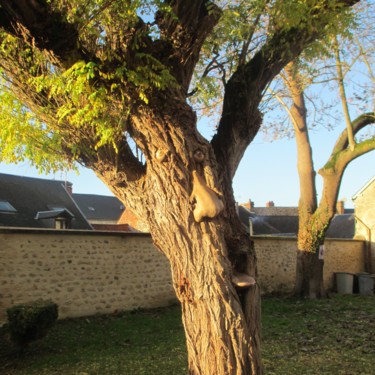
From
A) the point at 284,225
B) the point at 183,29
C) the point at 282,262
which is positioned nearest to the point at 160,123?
the point at 183,29

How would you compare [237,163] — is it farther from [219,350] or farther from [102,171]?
[219,350]

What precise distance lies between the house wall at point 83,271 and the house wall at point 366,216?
40.1 ft

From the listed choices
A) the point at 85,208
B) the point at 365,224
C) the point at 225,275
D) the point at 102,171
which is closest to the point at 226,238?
the point at 225,275

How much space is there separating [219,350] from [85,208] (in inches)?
1293

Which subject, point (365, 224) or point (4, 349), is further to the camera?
point (365, 224)

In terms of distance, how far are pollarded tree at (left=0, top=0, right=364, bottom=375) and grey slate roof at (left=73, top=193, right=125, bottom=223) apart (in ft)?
102

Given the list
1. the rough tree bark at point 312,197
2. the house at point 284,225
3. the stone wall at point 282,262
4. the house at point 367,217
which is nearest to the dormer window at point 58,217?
the stone wall at point 282,262

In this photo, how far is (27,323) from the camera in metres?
6.10

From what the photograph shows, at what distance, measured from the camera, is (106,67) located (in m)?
3.38

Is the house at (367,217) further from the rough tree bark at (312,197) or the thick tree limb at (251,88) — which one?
the thick tree limb at (251,88)

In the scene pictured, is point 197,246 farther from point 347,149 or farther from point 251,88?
point 347,149

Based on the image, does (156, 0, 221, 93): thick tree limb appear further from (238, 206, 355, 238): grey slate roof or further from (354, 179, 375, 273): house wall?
(238, 206, 355, 238): grey slate roof

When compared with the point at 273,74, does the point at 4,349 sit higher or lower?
lower

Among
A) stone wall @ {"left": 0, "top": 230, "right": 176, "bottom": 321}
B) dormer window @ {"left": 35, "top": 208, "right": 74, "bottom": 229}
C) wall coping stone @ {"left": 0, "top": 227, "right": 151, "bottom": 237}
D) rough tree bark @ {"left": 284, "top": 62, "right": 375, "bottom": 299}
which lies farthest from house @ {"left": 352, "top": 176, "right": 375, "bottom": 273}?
dormer window @ {"left": 35, "top": 208, "right": 74, "bottom": 229}
